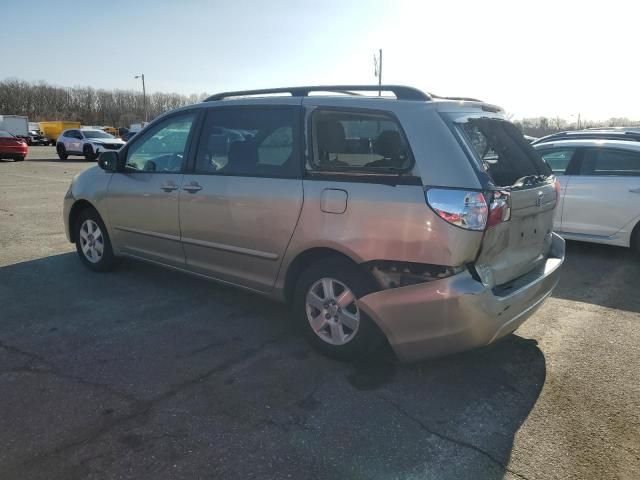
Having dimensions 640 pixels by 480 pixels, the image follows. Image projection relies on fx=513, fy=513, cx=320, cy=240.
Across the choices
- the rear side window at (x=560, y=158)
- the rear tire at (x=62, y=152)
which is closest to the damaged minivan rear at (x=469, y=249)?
the rear side window at (x=560, y=158)

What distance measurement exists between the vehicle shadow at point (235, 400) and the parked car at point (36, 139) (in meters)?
49.9

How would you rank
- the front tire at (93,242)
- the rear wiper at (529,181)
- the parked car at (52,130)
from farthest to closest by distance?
the parked car at (52,130)
the front tire at (93,242)
the rear wiper at (529,181)

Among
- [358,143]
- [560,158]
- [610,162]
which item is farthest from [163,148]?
[610,162]

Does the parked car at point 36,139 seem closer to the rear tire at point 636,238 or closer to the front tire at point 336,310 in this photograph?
the rear tire at point 636,238

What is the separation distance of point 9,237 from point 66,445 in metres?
5.58

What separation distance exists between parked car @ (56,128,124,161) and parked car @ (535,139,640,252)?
2353 cm

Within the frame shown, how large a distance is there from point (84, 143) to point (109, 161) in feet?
77.8

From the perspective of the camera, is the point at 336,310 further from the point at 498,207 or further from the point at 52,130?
the point at 52,130

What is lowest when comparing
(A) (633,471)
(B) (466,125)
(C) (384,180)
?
(A) (633,471)

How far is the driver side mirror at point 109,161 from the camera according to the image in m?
5.08

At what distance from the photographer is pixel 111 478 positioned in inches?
92.3

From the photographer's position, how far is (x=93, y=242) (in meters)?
5.50

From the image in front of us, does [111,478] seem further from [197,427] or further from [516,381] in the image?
[516,381]

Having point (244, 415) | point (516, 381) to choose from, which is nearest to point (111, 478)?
point (244, 415)
